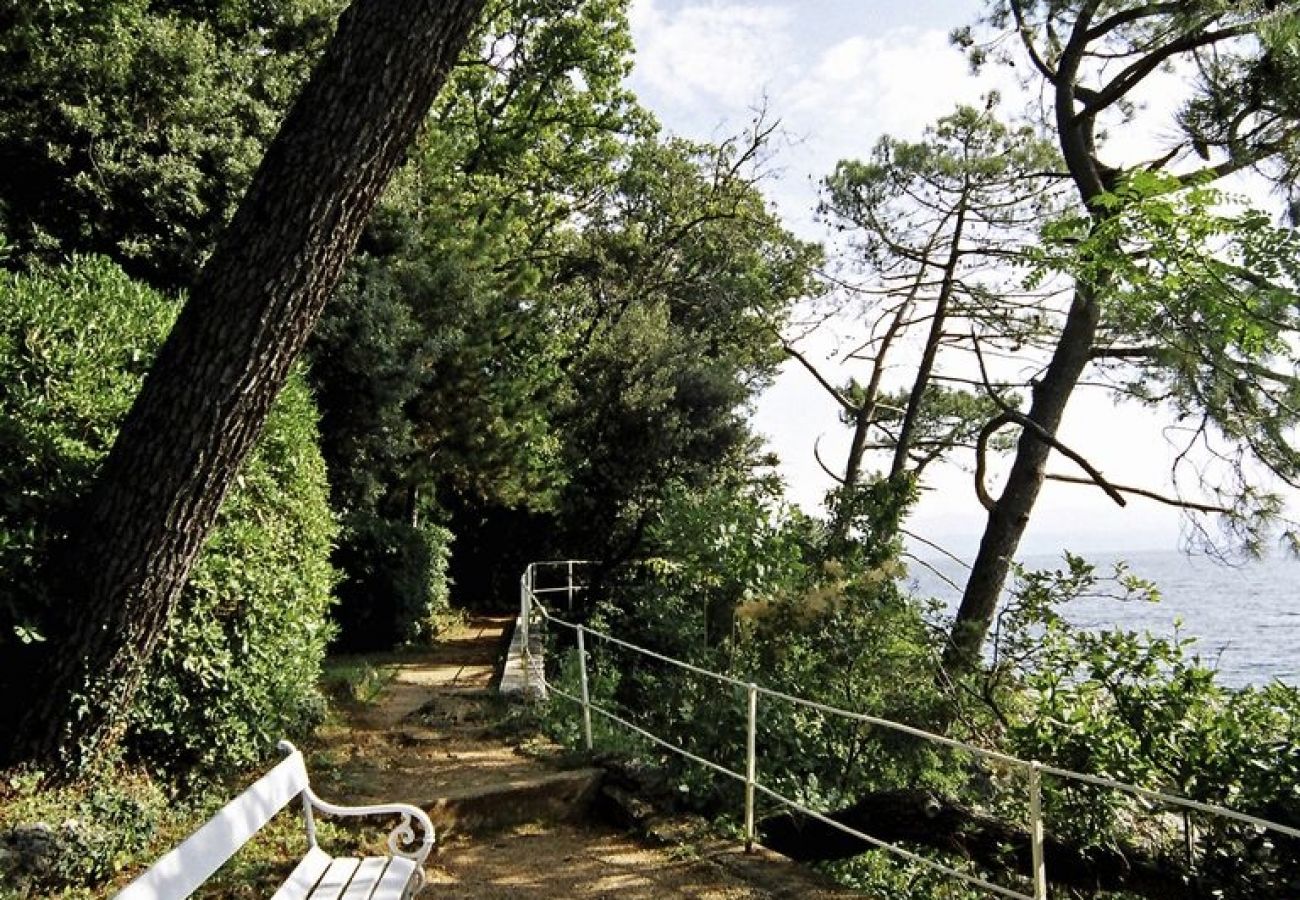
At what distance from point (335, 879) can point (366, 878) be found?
116 mm

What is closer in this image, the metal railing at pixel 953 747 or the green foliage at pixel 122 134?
the metal railing at pixel 953 747

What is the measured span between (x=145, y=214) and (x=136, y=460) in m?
5.61

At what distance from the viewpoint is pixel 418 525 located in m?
14.3

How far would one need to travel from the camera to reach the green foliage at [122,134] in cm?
752

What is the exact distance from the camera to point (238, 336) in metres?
3.65

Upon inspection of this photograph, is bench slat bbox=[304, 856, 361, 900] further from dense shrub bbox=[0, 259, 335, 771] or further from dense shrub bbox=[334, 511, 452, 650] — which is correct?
dense shrub bbox=[334, 511, 452, 650]

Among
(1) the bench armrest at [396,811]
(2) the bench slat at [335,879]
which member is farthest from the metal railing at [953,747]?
(2) the bench slat at [335,879]

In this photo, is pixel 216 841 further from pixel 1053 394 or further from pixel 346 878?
pixel 1053 394

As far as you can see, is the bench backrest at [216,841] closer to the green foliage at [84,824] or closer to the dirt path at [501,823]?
the green foliage at [84,824]

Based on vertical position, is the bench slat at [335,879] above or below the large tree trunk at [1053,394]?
below

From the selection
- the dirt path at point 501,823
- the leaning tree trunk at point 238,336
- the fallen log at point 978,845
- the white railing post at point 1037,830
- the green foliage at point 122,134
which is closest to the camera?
the white railing post at point 1037,830

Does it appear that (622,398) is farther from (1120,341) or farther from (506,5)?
(506,5)

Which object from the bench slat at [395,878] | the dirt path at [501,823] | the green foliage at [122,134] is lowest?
the dirt path at [501,823]

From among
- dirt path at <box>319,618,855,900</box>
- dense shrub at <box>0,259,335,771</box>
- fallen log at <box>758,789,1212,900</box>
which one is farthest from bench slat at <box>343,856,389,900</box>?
fallen log at <box>758,789,1212,900</box>
